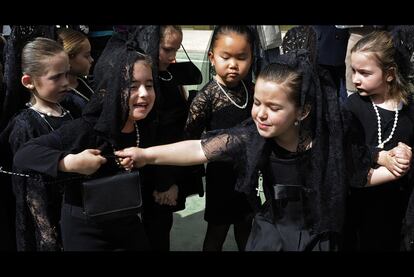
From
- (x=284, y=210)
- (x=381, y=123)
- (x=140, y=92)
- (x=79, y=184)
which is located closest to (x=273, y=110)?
(x=284, y=210)

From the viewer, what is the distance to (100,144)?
209 cm

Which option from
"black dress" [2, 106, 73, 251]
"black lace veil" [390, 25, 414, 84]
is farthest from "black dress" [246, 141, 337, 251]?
"black dress" [2, 106, 73, 251]

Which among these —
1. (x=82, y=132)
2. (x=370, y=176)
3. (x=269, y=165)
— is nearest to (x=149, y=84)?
(x=82, y=132)

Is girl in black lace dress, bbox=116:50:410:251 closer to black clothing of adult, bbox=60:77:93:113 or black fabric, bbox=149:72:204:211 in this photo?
black fabric, bbox=149:72:204:211

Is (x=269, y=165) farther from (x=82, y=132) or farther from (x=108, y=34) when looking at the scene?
(x=108, y=34)

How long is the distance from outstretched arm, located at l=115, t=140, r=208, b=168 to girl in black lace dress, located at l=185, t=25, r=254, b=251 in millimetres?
405

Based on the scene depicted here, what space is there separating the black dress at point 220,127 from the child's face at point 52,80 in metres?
0.66

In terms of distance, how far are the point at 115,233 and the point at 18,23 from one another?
3.52ft

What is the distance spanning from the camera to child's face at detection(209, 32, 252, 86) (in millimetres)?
2496

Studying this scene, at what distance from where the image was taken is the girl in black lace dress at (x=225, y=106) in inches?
99.0

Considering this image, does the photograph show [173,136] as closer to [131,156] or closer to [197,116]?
[197,116]

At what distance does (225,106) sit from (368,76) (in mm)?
728

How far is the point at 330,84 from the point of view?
1.95 m

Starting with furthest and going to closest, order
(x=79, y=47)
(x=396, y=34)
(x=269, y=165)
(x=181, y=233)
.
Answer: (x=181, y=233)
(x=79, y=47)
(x=396, y=34)
(x=269, y=165)
